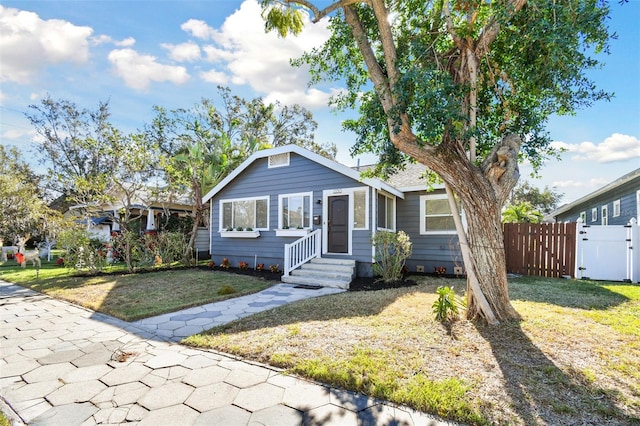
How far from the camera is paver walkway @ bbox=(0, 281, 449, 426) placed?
239cm

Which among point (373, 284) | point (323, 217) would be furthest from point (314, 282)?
point (323, 217)

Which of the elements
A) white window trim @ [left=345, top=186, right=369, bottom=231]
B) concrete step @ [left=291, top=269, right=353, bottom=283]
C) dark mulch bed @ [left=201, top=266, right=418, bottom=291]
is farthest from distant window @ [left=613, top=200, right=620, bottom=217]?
concrete step @ [left=291, top=269, right=353, bottom=283]

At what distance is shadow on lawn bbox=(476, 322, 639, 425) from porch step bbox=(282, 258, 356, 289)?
16.4 ft

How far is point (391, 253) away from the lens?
8.85 metres

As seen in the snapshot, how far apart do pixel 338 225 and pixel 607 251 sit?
288 inches

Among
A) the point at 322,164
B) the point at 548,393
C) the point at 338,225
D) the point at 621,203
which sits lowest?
the point at 548,393

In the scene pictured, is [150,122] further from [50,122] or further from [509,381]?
[509,381]

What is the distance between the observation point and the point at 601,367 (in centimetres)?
310

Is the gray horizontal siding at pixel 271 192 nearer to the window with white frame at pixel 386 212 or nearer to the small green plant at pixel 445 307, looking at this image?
the window with white frame at pixel 386 212

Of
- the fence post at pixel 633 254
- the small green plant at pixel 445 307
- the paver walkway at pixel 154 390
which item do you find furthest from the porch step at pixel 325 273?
the fence post at pixel 633 254

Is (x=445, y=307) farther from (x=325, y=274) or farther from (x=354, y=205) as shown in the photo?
(x=354, y=205)

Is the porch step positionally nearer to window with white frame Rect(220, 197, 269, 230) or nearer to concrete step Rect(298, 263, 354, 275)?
concrete step Rect(298, 263, 354, 275)

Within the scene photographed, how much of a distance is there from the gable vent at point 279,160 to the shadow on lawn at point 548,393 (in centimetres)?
852

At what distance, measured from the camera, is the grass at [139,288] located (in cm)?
593
